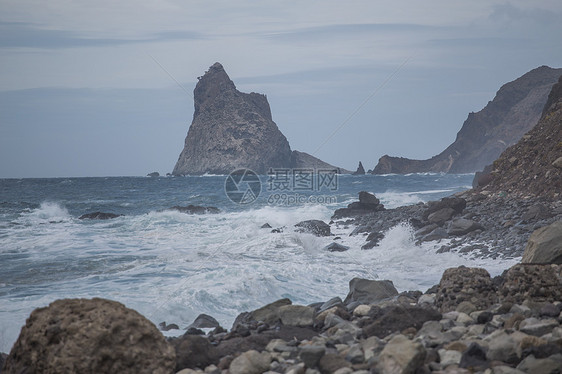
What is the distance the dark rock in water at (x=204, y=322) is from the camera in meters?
6.43

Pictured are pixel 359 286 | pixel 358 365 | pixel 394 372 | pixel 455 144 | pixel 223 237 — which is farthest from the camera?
pixel 455 144

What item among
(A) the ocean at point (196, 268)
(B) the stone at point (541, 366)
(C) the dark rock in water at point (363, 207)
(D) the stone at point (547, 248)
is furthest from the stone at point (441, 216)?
(B) the stone at point (541, 366)

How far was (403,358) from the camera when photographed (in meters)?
3.25

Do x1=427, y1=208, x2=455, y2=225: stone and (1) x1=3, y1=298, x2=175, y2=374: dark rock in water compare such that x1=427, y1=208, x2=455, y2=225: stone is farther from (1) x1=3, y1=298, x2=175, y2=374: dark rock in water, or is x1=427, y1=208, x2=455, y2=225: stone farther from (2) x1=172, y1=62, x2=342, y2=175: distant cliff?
(2) x1=172, y1=62, x2=342, y2=175: distant cliff

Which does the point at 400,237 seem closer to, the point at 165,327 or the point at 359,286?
the point at 359,286

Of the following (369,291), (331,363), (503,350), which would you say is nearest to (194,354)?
(331,363)

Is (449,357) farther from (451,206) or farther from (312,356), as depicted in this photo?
(451,206)

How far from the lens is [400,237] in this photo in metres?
13.3

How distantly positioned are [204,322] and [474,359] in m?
3.89

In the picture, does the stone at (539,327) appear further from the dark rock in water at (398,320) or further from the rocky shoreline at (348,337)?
the dark rock in water at (398,320)

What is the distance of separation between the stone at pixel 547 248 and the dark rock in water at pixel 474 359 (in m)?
3.53

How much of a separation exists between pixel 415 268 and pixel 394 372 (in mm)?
7268

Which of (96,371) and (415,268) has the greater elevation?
(96,371)

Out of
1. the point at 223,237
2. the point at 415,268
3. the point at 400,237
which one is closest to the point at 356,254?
the point at 400,237
